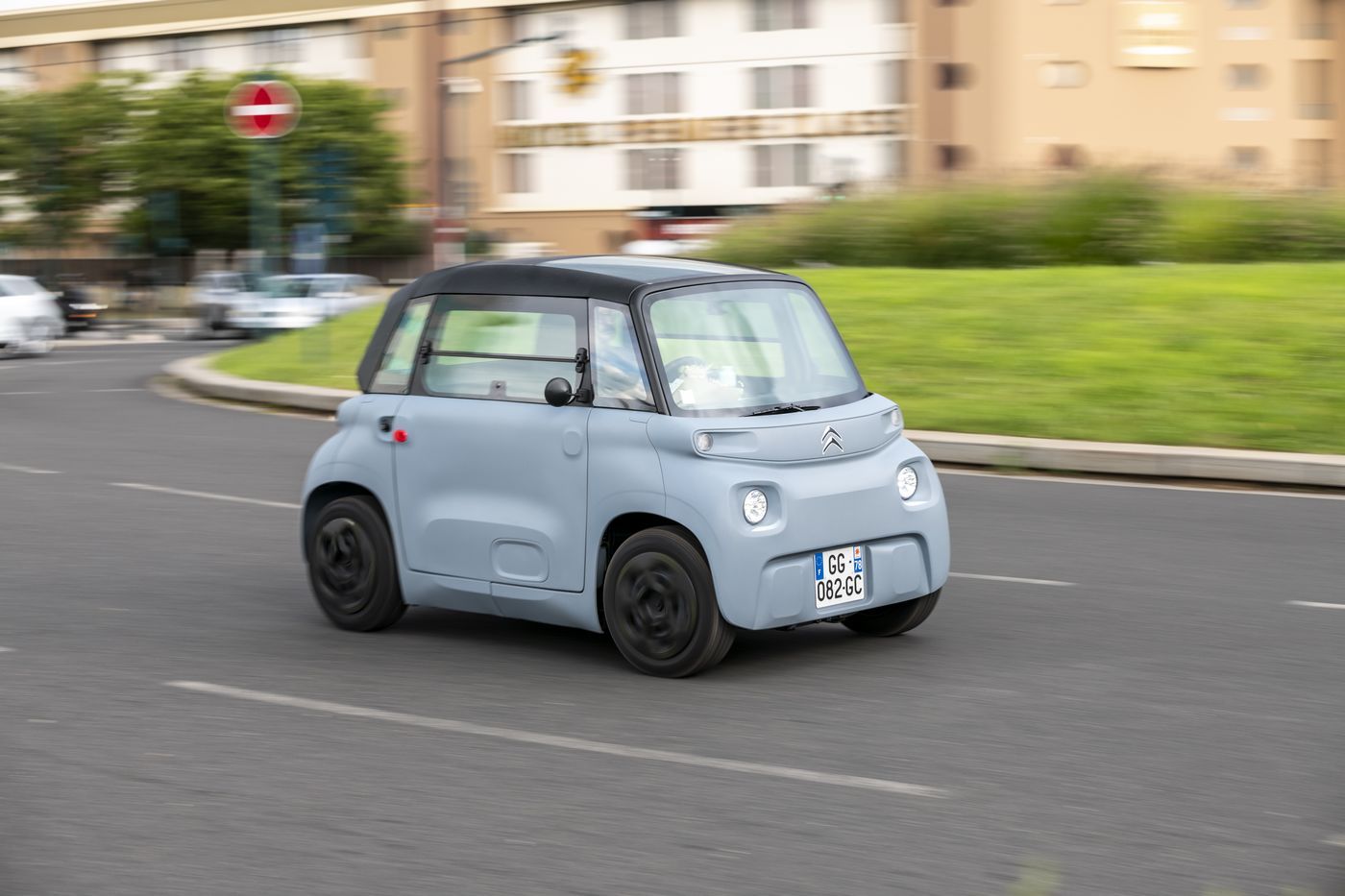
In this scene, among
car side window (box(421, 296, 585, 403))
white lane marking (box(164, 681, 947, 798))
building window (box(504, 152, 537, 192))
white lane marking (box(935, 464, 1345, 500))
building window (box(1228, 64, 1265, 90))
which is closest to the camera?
white lane marking (box(164, 681, 947, 798))

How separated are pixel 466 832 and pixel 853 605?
2381mm

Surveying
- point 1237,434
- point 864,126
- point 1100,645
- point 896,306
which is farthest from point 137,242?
point 1100,645

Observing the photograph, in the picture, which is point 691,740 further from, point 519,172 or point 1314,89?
point 1314,89

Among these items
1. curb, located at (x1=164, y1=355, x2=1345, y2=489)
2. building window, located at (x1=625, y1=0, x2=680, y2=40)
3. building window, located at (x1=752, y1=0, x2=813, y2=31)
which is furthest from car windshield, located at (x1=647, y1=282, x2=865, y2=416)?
building window, located at (x1=625, y1=0, x2=680, y2=40)

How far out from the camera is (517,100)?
7175 centimetres

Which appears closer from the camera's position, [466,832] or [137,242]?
[466,832]

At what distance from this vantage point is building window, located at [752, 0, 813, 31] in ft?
214

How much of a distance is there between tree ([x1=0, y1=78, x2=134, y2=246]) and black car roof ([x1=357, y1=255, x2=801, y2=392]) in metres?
56.7

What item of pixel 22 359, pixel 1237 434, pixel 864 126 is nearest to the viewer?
pixel 1237 434

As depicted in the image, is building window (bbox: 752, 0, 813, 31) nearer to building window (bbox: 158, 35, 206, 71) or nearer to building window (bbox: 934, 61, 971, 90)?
building window (bbox: 934, 61, 971, 90)

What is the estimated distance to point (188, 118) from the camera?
60562 millimetres

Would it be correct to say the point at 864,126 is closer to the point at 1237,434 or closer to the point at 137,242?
the point at 137,242

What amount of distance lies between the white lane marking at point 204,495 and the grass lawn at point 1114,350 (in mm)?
5331

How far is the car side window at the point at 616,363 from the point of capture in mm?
6883
